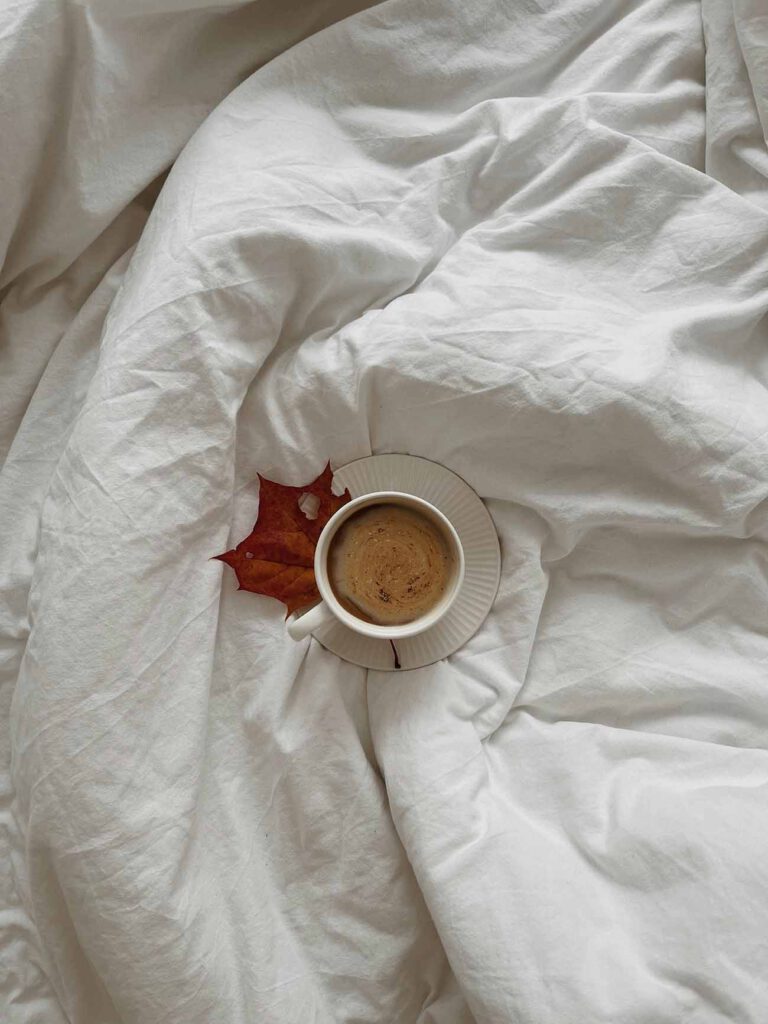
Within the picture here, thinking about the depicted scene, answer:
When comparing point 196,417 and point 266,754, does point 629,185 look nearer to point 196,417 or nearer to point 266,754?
point 196,417

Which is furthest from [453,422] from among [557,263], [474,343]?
[557,263]

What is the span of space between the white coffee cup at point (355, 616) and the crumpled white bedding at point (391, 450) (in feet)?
0.23

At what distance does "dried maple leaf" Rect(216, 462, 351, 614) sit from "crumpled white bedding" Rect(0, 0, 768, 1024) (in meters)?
0.03

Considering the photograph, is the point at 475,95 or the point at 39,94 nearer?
the point at 39,94

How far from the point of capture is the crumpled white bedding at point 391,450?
30.9 inches

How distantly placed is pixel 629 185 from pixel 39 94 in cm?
63

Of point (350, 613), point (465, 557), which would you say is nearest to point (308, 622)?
point (350, 613)

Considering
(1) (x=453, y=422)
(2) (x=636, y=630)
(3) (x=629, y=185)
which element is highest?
(3) (x=629, y=185)

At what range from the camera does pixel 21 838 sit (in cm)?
84

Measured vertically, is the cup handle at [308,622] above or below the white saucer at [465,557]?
above

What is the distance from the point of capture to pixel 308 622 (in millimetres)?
786

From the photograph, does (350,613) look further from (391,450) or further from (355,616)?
(391,450)

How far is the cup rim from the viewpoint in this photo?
0.82 m

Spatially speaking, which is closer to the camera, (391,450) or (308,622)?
(308,622)
